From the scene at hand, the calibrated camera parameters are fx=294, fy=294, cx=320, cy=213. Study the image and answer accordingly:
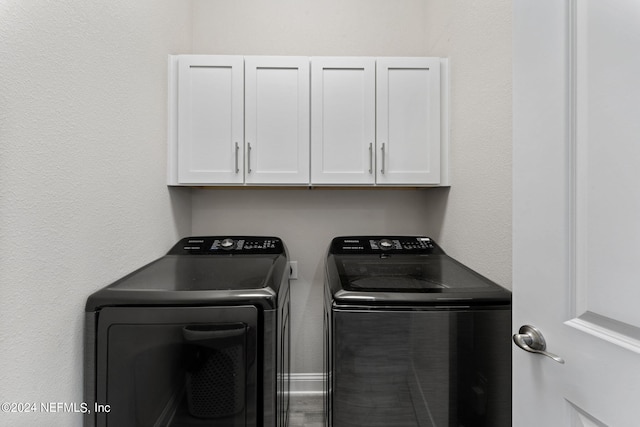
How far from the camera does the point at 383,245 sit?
181cm

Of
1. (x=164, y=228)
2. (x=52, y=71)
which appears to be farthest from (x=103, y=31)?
(x=164, y=228)

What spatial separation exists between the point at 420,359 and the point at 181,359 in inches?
31.8

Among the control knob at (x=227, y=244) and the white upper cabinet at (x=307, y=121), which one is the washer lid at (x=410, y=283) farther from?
the control knob at (x=227, y=244)

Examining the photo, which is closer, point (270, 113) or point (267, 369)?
point (267, 369)

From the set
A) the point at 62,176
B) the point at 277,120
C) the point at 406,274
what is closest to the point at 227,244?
the point at 277,120

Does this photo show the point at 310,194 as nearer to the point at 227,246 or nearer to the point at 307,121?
the point at 307,121

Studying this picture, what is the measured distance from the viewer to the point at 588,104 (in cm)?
62

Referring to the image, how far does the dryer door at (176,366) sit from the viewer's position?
38.0 inches

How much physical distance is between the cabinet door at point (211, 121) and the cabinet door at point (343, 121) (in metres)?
0.45

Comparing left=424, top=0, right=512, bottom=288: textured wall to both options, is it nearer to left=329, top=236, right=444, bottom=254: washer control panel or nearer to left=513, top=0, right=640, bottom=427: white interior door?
left=329, top=236, right=444, bottom=254: washer control panel

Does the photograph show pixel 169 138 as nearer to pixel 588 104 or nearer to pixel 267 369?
pixel 267 369

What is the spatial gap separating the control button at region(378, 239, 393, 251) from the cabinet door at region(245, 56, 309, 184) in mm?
596

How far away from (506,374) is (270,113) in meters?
1.64

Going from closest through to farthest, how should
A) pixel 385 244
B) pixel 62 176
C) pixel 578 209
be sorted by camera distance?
pixel 578 209 < pixel 62 176 < pixel 385 244
